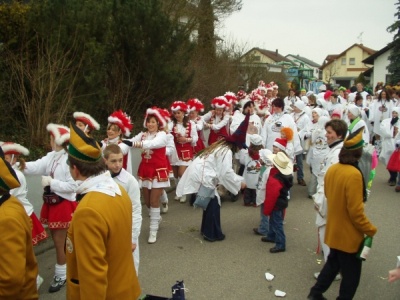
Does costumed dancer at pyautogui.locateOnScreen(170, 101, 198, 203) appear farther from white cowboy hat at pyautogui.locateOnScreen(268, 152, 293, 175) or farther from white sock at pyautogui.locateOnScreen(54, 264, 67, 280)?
white sock at pyautogui.locateOnScreen(54, 264, 67, 280)

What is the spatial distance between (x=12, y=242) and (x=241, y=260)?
376 cm

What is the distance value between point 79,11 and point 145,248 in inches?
207

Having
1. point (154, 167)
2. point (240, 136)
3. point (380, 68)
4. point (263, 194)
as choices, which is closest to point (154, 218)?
Answer: point (154, 167)

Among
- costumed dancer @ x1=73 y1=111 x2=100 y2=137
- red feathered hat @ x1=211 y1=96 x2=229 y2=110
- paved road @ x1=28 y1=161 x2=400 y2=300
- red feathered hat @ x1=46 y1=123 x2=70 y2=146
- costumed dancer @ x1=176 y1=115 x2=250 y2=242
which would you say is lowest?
paved road @ x1=28 y1=161 x2=400 y2=300

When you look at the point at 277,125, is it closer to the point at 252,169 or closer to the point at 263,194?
the point at 252,169

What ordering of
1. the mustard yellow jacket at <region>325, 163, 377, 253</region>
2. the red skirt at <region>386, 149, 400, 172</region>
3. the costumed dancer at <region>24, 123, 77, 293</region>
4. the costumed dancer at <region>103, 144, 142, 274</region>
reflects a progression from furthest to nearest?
the red skirt at <region>386, 149, 400, 172</region> < the costumed dancer at <region>24, 123, 77, 293</region> < the costumed dancer at <region>103, 144, 142, 274</region> < the mustard yellow jacket at <region>325, 163, 377, 253</region>

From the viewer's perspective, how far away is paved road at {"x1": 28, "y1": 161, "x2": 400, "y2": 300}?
4.97 metres

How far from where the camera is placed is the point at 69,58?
877 centimetres

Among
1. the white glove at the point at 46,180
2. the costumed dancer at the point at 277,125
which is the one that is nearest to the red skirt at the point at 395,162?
the costumed dancer at the point at 277,125

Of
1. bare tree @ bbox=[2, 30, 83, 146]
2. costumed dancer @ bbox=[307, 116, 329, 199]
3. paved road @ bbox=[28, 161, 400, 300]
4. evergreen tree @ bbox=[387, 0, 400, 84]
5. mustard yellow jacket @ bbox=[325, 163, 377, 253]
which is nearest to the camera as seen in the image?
mustard yellow jacket @ bbox=[325, 163, 377, 253]

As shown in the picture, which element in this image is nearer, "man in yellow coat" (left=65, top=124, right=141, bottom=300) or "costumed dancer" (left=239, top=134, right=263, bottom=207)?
"man in yellow coat" (left=65, top=124, right=141, bottom=300)

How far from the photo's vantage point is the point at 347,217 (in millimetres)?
4191

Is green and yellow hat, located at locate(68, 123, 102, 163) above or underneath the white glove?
above

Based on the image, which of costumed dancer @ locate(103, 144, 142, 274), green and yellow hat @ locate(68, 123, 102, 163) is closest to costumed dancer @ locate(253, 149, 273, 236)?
costumed dancer @ locate(103, 144, 142, 274)
